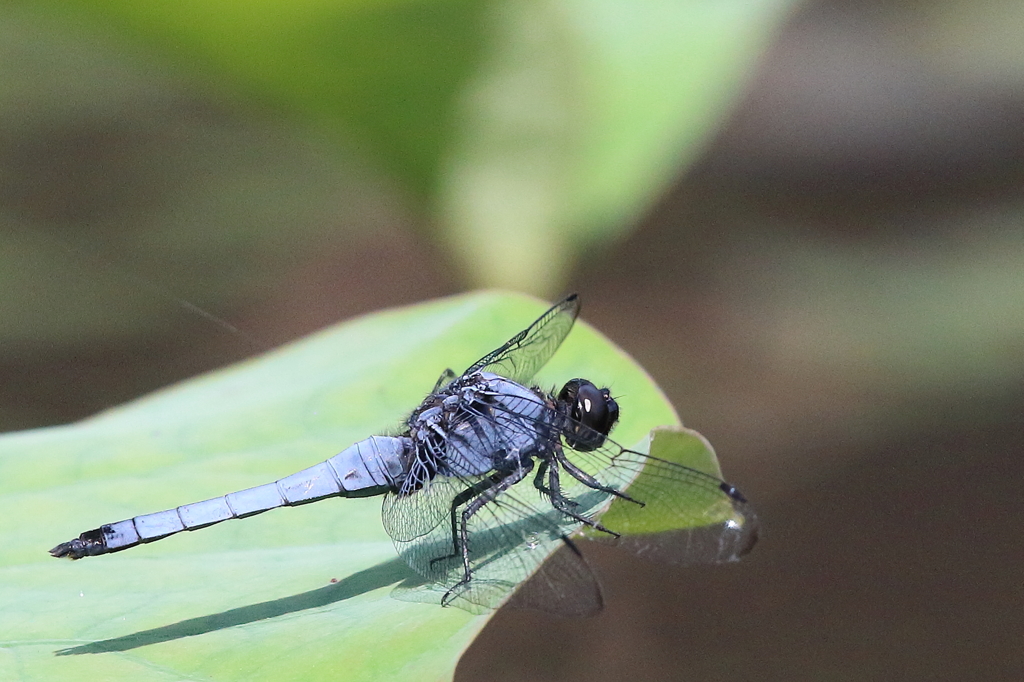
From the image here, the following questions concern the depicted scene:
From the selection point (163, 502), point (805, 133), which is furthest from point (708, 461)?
point (805, 133)

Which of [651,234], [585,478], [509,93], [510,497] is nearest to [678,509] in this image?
[585,478]

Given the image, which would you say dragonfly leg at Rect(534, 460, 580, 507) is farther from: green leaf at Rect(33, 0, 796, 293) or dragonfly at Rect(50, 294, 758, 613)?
green leaf at Rect(33, 0, 796, 293)

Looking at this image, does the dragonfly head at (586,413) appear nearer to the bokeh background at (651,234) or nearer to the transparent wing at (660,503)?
the transparent wing at (660,503)

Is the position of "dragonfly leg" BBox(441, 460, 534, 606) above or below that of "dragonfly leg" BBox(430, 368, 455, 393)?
below

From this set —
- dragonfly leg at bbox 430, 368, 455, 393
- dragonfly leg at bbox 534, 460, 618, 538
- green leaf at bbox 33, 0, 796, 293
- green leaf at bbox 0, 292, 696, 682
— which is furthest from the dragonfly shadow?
green leaf at bbox 33, 0, 796, 293

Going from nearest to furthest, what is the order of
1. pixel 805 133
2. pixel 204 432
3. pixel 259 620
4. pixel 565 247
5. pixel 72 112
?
pixel 259 620
pixel 204 432
pixel 565 247
pixel 72 112
pixel 805 133

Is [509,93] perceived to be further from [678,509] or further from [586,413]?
[678,509]

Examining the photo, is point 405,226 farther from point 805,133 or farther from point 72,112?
point 805,133
